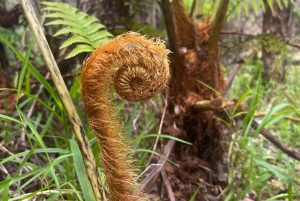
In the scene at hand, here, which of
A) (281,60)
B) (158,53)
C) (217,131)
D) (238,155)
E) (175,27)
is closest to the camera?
(158,53)

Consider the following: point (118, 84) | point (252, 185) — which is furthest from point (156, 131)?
point (118, 84)

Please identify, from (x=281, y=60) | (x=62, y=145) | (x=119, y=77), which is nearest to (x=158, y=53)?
(x=119, y=77)

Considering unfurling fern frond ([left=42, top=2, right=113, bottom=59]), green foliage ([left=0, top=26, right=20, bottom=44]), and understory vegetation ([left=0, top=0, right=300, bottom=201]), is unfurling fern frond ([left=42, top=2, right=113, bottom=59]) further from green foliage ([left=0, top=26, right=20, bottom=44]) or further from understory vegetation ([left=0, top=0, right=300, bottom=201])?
green foliage ([left=0, top=26, right=20, bottom=44])

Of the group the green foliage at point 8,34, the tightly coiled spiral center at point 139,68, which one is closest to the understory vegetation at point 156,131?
the green foliage at point 8,34

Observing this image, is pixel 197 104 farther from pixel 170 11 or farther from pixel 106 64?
pixel 106 64

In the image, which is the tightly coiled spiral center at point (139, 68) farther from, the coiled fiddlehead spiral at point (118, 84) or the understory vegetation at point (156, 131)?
the understory vegetation at point (156, 131)

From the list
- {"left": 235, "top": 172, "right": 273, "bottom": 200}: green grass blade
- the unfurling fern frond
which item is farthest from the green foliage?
{"left": 235, "top": 172, "right": 273, "bottom": 200}: green grass blade

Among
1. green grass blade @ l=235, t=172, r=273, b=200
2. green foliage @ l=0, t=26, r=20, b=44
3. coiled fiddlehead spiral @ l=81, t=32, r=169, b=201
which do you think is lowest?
green grass blade @ l=235, t=172, r=273, b=200

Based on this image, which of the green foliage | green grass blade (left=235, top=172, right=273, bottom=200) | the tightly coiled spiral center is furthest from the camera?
the green foliage

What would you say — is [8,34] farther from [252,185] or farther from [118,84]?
[252,185]
